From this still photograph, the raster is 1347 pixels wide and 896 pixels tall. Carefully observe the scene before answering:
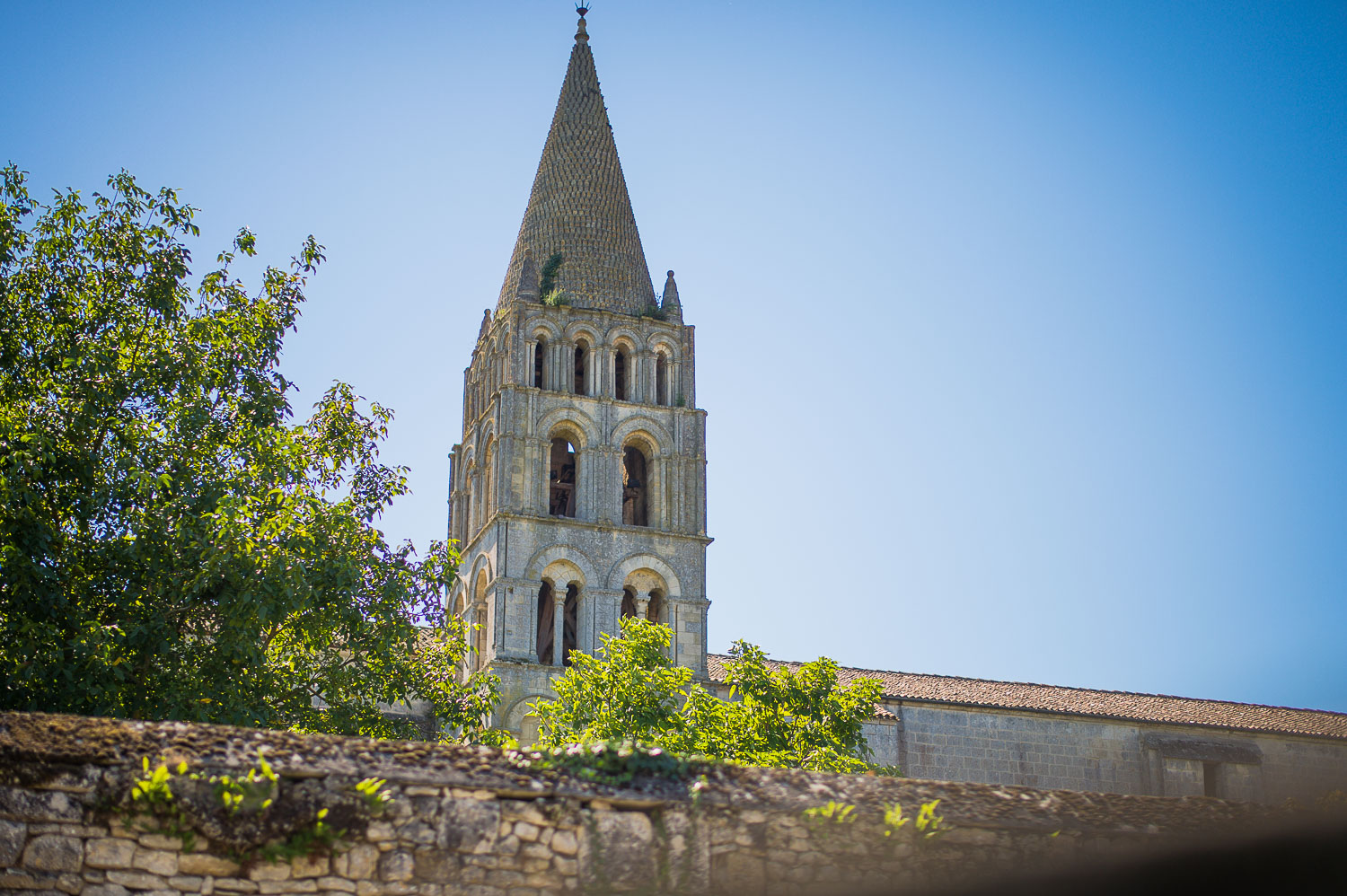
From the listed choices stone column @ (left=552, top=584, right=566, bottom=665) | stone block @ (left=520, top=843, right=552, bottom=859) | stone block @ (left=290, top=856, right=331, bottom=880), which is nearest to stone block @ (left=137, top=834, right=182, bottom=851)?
stone block @ (left=290, top=856, right=331, bottom=880)

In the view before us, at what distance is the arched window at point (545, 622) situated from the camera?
32.7 m

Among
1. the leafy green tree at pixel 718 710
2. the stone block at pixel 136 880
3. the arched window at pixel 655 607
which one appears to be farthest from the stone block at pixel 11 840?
the arched window at pixel 655 607

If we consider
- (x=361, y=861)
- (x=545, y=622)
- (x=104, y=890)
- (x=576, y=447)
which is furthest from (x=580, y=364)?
(x=104, y=890)

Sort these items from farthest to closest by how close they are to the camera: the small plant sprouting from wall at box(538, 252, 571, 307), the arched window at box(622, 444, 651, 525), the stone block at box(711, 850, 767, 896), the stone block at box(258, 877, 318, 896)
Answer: the small plant sprouting from wall at box(538, 252, 571, 307) → the arched window at box(622, 444, 651, 525) → the stone block at box(711, 850, 767, 896) → the stone block at box(258, 877, 318, 896)

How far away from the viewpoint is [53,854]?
7.11 metres

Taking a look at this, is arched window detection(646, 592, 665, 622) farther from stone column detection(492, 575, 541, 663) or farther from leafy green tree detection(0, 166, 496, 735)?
leafy green tree detection(0, 166, 496, 735)

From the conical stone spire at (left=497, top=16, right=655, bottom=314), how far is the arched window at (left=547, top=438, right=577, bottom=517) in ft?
12.2

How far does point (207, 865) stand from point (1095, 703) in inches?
1218

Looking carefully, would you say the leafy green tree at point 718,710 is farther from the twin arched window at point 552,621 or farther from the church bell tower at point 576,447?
the twin arched window at point 552,621

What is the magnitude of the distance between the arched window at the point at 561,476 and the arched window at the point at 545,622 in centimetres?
304

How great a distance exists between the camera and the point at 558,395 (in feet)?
115

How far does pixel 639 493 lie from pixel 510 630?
5824 mm

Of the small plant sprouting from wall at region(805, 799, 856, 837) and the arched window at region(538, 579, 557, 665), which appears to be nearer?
the small plant sprouting from wall at region(805, 799, 856, 837)

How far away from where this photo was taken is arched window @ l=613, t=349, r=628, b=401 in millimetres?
36281
